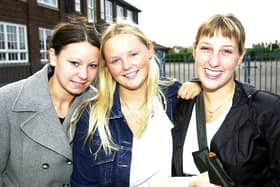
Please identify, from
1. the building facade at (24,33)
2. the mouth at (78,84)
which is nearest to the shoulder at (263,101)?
the mouth at (78,84)

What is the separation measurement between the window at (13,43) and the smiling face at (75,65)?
1531 cm

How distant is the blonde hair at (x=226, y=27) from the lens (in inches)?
79.2

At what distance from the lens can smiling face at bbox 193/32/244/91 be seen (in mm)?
2031

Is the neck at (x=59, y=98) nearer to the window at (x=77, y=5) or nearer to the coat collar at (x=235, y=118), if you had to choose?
the coat collar at (x=235, y=118)

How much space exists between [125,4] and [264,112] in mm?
37376

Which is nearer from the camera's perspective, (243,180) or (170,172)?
(243,180)

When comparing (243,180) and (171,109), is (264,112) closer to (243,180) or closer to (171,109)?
(243,180)

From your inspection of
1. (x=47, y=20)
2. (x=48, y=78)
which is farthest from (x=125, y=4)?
(x=48, y=78)

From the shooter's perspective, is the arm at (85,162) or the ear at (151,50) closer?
the arm at (85,162)

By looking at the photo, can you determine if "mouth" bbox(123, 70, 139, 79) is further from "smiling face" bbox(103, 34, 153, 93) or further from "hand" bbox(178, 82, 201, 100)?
"hand" bbox(178, 82, 201, 100)

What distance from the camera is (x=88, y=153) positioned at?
227 cm

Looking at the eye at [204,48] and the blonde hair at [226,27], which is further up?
the blonde hair at [226,27]

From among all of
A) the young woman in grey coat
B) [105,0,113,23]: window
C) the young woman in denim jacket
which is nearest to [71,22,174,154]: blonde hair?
the young woman in denim jacket

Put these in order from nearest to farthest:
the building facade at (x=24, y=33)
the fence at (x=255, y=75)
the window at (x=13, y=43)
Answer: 1. the fence at (x=255, y=75)
2. the building facade at (x=24, y=33)
3. the window at (x=13, y=43)
